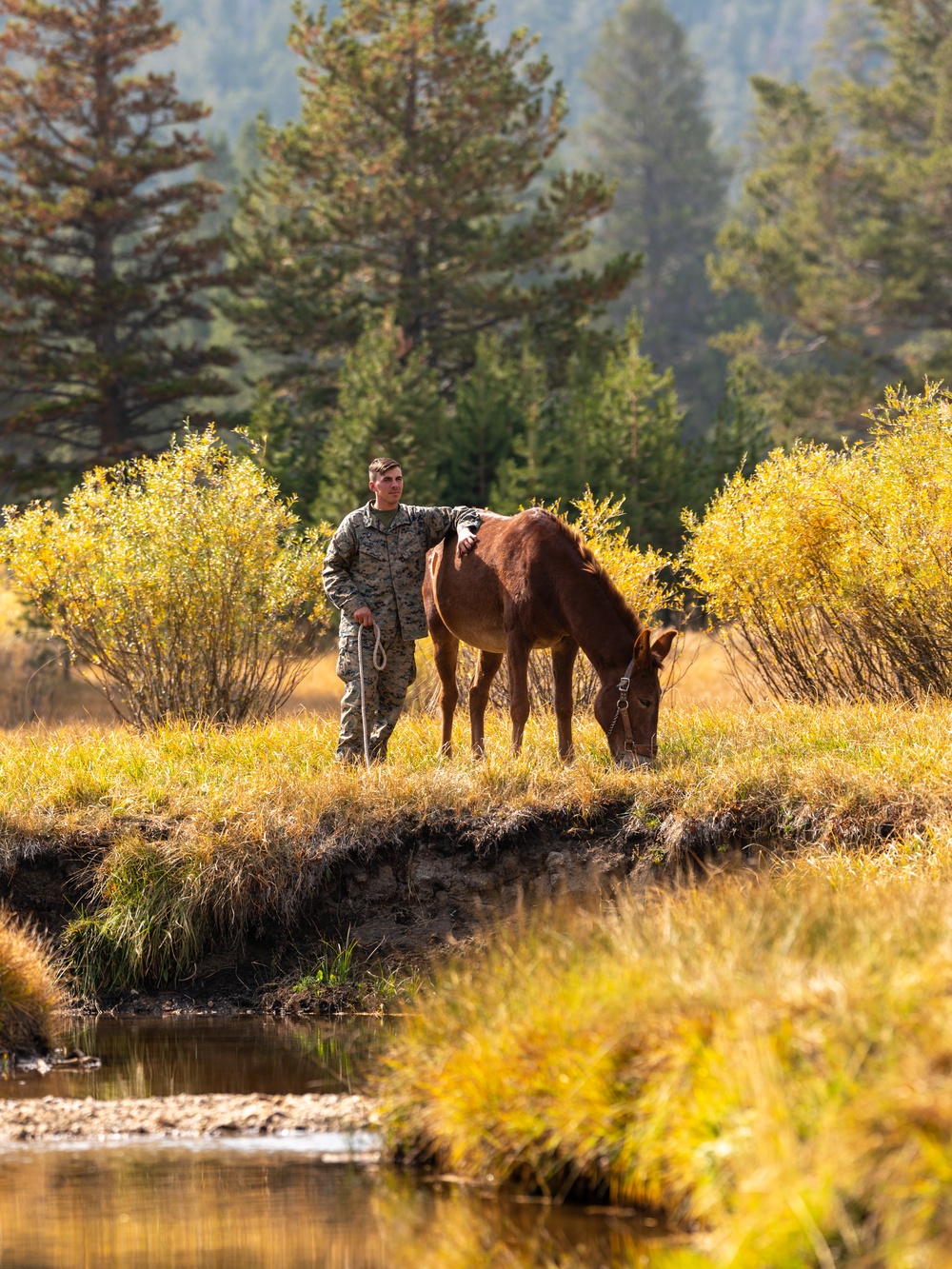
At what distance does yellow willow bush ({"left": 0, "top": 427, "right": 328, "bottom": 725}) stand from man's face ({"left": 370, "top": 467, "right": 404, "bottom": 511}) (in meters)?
3.35

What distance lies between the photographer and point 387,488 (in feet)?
34.3

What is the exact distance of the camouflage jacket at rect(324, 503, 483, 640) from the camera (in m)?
10.7

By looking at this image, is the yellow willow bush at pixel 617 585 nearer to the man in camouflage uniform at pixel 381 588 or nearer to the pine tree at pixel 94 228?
the man in camouflage uniform at pixel 381 588

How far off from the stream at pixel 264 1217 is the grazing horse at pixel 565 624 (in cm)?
451

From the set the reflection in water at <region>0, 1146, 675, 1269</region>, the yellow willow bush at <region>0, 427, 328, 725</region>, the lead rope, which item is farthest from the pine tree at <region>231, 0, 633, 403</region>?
the reflection in water at <region>0, 1146, 675, 1269</region>

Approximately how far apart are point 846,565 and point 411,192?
58.1 feet

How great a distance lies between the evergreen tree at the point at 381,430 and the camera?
2408 centimetres

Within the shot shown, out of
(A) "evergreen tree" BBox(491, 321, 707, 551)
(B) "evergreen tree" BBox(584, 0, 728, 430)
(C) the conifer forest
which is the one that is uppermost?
(B) "evergreen tree" BBox(584, 0, 728, 430)

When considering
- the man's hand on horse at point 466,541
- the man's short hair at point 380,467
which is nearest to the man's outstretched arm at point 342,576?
the man's short hair at point 380,467

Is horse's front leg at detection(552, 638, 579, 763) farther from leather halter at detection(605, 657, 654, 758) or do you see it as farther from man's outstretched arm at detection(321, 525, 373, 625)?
man's outstretched arm at detection(321, 525, 373, 625)

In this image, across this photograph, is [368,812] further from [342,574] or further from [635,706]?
[635,706]

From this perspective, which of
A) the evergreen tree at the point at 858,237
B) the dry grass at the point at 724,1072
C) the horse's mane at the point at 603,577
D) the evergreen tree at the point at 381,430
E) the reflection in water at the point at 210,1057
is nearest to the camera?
the dry grass at the point at 724,1072

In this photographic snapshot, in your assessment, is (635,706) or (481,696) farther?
(481,696)

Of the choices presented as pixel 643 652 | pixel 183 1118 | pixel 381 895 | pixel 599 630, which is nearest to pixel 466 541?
pixel 599 630
